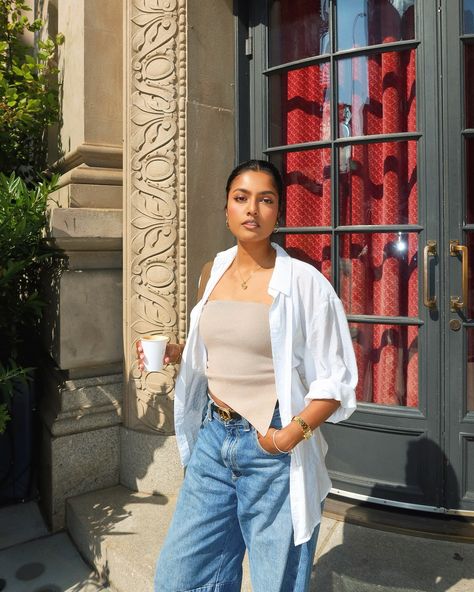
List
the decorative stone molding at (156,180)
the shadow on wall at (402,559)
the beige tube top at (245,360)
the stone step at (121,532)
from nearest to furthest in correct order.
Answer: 1. the beige tube top at (245,360)
2. the shadow on wall at (402,559)
3. the stone step at (121,532)
4. the decorative stone molding at (156,180)

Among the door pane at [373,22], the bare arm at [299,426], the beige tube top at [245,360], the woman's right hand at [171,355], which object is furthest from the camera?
the door pane at [373,22]

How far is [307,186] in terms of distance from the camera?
3414 mm

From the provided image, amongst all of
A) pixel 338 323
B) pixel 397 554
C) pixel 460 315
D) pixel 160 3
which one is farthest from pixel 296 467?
pixel 160 3

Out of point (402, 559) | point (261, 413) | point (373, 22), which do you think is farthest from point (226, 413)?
point (373, 22)

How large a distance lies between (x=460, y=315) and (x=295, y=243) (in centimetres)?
112

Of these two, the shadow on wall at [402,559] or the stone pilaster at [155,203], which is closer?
the shadow on wall at [402,559]

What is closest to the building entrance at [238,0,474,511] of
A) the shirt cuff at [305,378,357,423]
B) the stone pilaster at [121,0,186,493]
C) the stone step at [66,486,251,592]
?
the stone pilaster at [121,0,186,493]

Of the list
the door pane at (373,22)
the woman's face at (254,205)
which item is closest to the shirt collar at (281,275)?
the woman's face at (254,205)

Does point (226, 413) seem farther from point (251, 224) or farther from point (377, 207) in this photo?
point (377, 207)

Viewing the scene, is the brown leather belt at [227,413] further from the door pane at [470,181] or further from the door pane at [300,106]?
the door pane at [300,106]

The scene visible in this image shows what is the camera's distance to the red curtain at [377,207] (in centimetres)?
311

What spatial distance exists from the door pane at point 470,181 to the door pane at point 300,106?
845mm

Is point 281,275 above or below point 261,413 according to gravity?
above

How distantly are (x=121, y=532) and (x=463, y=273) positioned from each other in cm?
238
